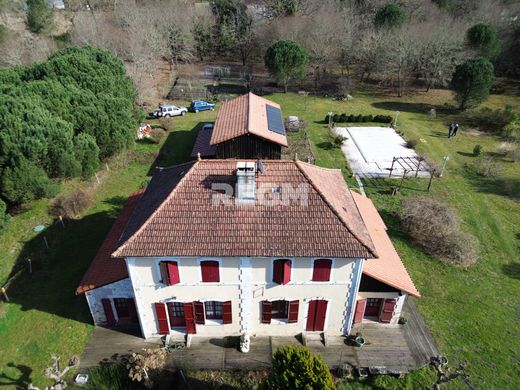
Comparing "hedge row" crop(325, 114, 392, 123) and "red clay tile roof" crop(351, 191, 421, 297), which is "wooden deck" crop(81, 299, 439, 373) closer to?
"red clay tile roof" crop(351, 191, 421, 297)

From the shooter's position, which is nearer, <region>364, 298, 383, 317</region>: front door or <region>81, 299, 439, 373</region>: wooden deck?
<region>81, 299, 439, 373</region>: wooden deck

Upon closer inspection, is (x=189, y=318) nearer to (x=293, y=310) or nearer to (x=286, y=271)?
(x=293, y=310)

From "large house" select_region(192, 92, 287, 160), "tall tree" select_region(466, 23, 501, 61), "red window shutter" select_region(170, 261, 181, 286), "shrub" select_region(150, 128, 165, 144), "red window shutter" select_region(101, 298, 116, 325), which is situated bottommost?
"red window shutter" select_region(101, 298, 116, 325)

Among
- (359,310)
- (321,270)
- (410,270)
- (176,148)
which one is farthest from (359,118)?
(321,270)

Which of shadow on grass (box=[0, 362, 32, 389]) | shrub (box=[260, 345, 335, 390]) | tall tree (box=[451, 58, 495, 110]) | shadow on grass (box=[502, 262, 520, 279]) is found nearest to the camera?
shrub (box=[260, 345, 335, 390])

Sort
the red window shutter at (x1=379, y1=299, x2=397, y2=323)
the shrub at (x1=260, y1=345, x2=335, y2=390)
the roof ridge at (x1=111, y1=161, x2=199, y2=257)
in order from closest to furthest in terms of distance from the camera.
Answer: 1. the shrub at (x1=260, y1=345, x2=335, y2=390)
2. the roof ridge at (x1=111, y1=161, x2=199, y2=257)
3. the red window shutter at (x1=379, y1=299, x2=397, y2=323)

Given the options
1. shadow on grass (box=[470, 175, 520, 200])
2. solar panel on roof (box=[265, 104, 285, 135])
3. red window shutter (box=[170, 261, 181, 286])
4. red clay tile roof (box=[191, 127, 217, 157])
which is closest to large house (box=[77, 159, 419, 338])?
red window shutter (box=[170, 261, 181, 286])

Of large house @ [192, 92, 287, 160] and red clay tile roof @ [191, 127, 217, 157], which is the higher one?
large house @ [192, 92, 287, 160]
